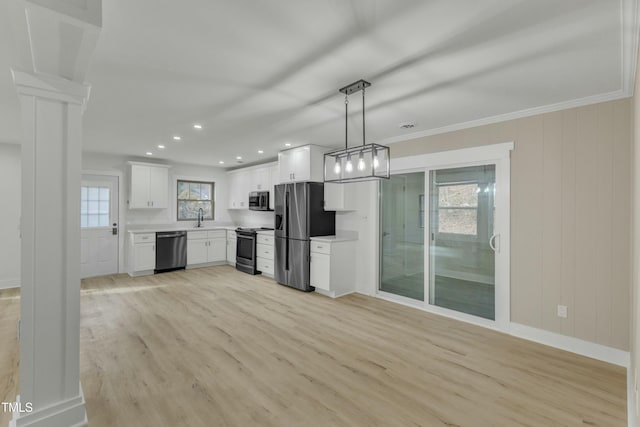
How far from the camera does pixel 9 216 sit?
17.1ft

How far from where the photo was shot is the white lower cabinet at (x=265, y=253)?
5957 millimetres

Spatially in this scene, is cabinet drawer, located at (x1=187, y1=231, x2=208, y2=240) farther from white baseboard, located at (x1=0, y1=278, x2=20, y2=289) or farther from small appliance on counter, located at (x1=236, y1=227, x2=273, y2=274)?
white baseboard, located at (x1=0, y1=278, x2=20, y2=289)

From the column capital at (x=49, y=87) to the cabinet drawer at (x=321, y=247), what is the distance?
140 inches

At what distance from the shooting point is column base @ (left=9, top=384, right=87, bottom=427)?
5.19ft

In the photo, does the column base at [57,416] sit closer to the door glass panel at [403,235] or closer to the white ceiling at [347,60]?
the white ceiling at [347,60]

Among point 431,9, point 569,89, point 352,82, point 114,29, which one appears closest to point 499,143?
point 569,89

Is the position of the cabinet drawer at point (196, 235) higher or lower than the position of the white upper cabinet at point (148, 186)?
lower

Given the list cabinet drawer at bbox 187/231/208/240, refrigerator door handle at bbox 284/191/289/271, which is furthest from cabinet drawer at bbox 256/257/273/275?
cabinet drawer at bbox 187/231/208/240

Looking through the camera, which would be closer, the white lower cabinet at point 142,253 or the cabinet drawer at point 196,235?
the white lower cabinet at point 142,253

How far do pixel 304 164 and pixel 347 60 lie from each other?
9.51 feet

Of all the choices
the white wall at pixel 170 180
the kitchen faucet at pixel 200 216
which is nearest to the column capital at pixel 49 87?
the white wall at pixel 170 180

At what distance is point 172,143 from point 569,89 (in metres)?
5.37

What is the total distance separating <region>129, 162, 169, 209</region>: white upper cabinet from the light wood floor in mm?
2784

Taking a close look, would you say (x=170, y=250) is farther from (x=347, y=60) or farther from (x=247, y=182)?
(x=347, y=60)
